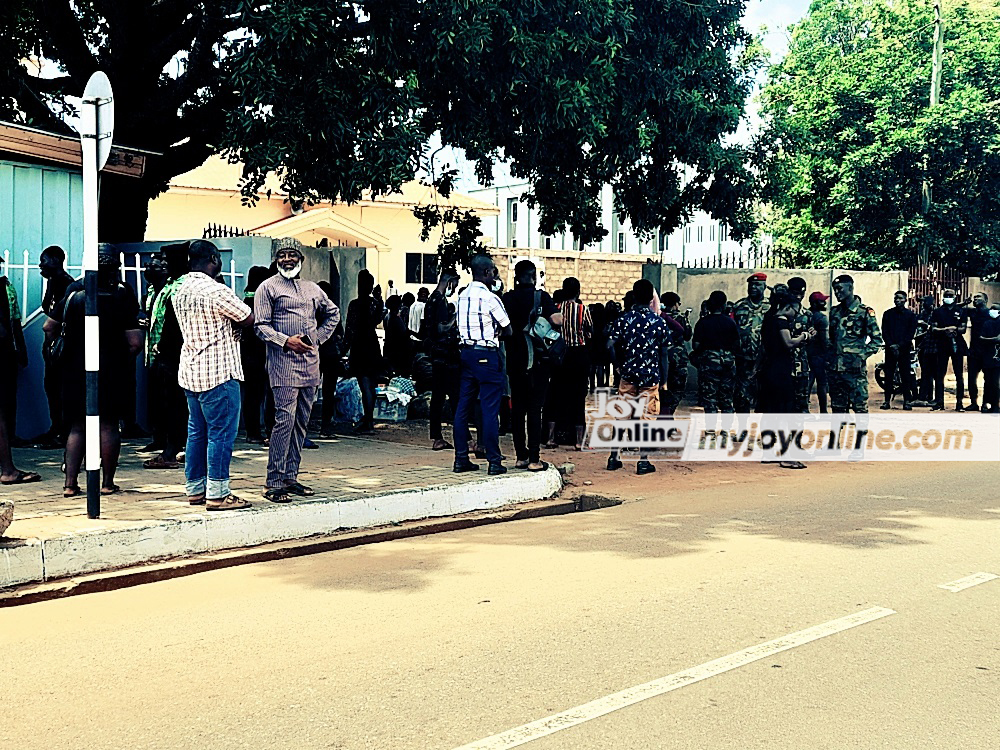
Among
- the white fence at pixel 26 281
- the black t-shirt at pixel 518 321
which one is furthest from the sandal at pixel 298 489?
the white fence at pixel 26 281

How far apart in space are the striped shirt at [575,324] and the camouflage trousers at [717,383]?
1.44m

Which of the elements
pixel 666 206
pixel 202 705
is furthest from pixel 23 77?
pixel 202 705

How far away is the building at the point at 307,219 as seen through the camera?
28.3m

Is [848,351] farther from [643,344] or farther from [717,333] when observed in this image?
[643,344]

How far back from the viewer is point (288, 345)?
8125 millimetres

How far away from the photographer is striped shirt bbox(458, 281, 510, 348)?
962cm

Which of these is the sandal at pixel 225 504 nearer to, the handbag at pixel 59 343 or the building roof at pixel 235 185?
the handbag at pixel 59 343

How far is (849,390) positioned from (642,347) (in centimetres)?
323

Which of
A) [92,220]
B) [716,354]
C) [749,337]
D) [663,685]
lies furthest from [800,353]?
[663,685]

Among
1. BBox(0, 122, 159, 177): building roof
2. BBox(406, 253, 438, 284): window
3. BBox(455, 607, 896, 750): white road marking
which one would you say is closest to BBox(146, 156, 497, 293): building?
BBox(406, 253, 438, 284): window

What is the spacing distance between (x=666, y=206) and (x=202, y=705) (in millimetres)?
13785

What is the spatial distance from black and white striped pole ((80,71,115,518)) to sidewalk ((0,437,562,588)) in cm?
35

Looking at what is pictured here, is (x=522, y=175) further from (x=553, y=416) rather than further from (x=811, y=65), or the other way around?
(x=811, y=65)

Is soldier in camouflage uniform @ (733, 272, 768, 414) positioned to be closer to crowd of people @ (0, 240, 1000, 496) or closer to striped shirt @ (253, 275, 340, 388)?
crowd of people @ (0, 240, 1000, 496)
